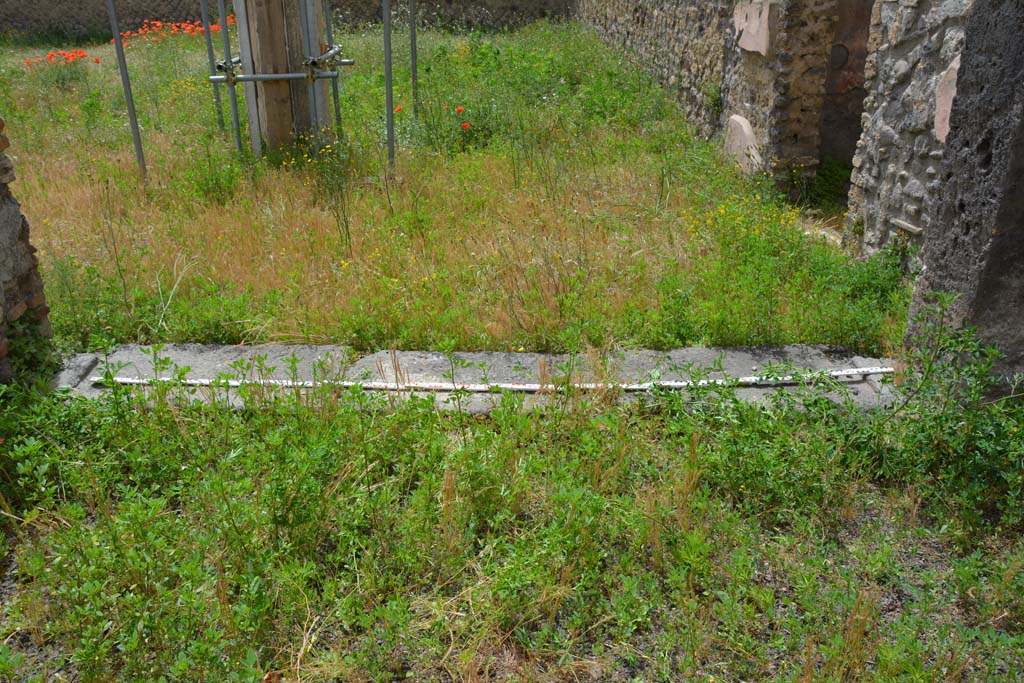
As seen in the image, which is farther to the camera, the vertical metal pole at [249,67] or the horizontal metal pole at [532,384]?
the vertical metal pole at [249,67]

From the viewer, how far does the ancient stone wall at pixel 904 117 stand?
4.10 meters

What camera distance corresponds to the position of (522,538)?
271 centimetres

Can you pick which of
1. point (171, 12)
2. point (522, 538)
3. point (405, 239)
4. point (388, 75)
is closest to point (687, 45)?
A: point (388, 75)

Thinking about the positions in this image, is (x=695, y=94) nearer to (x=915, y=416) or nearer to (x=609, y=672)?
(x=915, y=416)

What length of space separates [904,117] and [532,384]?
2742 mm

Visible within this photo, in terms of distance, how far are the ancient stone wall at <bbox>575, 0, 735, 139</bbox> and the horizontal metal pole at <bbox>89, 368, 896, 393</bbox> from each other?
463 cm

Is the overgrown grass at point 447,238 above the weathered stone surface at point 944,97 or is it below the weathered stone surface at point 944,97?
below

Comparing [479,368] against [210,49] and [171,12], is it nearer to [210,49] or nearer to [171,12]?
[210,49]

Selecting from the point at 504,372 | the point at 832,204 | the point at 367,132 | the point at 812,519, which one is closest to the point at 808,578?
the point at 812,519

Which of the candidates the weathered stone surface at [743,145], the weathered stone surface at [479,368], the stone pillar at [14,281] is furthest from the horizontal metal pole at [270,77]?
the weathered stone surface at [743,145]

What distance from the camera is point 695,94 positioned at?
8297mm

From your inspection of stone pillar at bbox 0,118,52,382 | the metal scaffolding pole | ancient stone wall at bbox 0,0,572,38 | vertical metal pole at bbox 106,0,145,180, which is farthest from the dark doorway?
ancient stone wall at bbox 0,0,572,38

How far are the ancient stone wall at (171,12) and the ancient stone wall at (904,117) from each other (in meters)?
11.5

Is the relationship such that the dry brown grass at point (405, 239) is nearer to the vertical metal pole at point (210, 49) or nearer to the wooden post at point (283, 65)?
the wooden post at point (283, 65)
